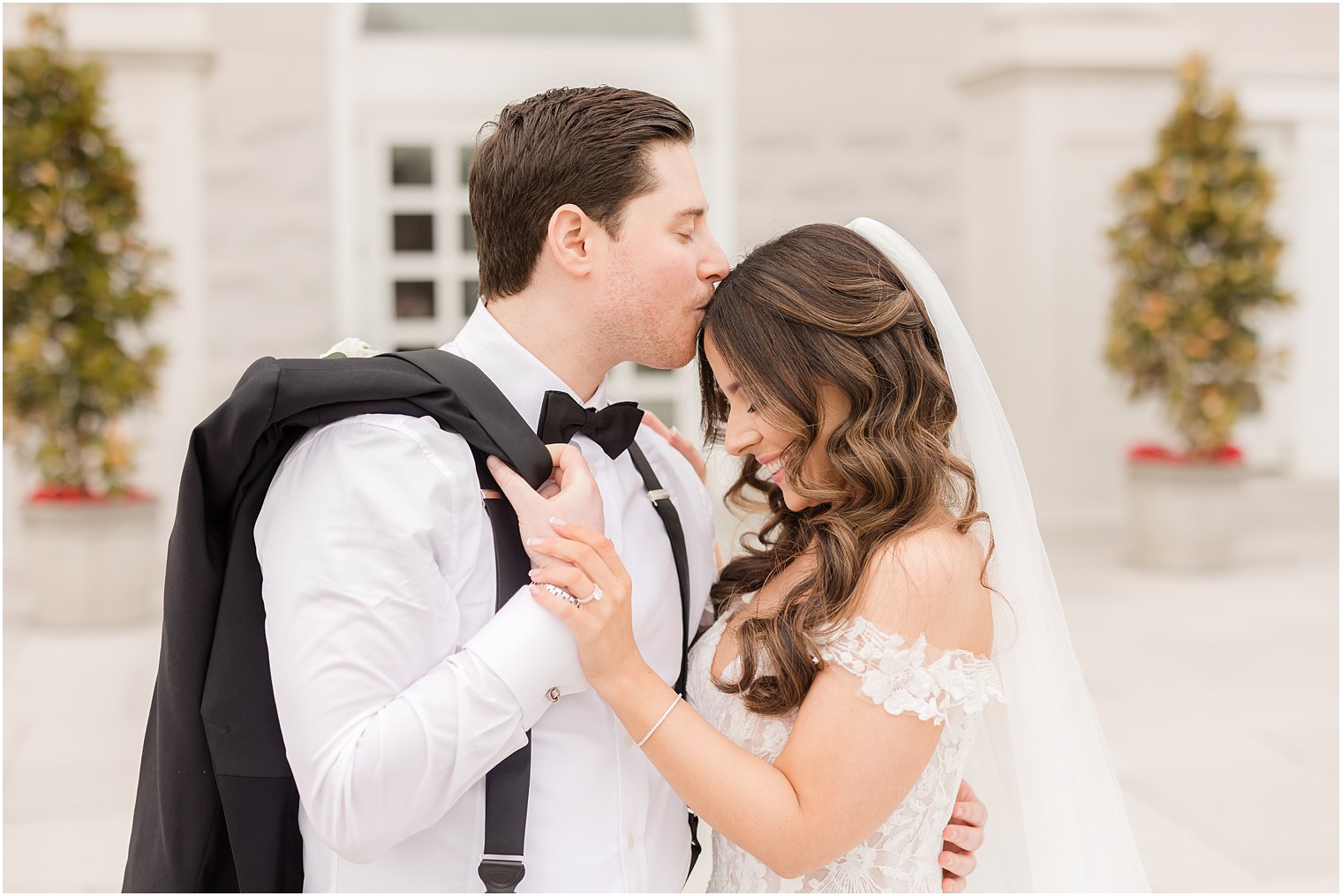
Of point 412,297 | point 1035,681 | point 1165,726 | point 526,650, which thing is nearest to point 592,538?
point 526,650

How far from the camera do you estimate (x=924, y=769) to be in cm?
177

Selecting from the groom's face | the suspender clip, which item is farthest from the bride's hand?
the groom's face

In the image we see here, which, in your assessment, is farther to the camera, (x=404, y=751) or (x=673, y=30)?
(x=673, y=30)

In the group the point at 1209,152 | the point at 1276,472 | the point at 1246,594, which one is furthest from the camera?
the point at 1276,472

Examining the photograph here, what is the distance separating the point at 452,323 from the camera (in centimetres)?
775

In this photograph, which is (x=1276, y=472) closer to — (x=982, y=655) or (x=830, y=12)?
(x=830, y=12)

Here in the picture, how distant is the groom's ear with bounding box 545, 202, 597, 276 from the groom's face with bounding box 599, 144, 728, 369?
0.03 metres

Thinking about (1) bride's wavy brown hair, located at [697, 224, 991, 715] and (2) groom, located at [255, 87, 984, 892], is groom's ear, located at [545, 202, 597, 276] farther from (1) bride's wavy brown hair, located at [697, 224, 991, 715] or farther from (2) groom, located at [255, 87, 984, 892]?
(1) bride's wavy brown hair, located at [697, 224, 991, 715]

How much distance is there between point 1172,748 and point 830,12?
557cm

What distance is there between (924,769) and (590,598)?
623 millimetres

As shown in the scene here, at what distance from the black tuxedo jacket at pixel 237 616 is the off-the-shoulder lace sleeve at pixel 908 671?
0.47 meters

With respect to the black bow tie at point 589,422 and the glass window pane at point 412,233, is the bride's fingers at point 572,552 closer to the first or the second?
the black bow tie at point 589,422


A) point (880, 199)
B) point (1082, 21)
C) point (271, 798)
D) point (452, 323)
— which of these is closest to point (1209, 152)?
point (1082, 21)

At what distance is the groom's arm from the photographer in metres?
1.38
